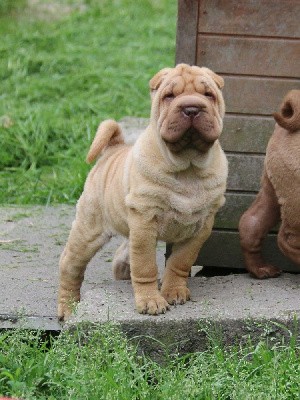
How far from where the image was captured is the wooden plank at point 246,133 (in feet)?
17.9

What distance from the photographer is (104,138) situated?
17.0 ft

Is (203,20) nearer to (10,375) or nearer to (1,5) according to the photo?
(10,375)

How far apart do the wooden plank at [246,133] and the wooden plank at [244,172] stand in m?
0.04

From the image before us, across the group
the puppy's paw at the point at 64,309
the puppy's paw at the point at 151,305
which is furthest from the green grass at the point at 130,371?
the puppy's paw at the point at 64,309

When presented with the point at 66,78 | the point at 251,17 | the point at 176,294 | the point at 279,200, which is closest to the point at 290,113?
the point at 279,200

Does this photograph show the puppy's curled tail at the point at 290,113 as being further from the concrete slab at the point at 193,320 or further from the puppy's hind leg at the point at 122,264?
the puppy's hind leg at the point at 122,264

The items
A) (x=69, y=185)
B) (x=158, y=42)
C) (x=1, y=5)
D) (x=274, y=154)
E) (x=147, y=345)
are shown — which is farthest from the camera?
(x=1, y=5)

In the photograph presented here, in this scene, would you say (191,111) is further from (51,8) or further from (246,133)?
(51,8)

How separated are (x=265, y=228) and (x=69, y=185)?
294 cm

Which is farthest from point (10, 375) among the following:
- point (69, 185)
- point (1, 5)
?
point (1, 5)

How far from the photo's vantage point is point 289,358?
4.29 metres

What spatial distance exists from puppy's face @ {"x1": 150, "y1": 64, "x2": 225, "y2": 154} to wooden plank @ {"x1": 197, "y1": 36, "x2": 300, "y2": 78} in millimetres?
698

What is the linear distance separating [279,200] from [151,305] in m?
0.87

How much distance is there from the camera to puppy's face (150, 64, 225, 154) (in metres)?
4.41
